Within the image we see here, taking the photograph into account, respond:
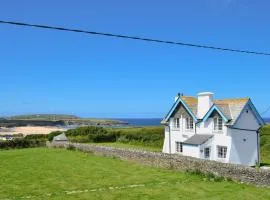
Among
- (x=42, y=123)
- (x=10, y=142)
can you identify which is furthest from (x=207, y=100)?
(x=42, y=123)

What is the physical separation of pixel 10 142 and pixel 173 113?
22.1 metres

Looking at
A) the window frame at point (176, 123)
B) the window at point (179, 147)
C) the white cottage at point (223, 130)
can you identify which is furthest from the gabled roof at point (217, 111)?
the window at point (179, 147)

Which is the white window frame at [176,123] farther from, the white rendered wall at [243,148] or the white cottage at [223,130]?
the white rendered wall at [243,148]

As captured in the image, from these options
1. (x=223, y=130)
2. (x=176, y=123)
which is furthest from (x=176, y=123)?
(x=223, y=130)

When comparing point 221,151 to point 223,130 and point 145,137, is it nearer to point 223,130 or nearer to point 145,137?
point 223,130

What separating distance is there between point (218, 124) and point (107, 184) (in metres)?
13.6

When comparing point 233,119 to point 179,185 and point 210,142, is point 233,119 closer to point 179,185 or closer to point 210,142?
point 210,142

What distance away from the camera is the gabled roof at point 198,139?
103 feet

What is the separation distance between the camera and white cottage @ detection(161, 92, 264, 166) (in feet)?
101

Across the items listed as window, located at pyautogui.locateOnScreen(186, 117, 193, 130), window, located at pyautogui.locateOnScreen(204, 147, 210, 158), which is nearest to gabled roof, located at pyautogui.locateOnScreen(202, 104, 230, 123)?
window, located at pyautogui.locateOnScreen(186, 117, 193, 130)

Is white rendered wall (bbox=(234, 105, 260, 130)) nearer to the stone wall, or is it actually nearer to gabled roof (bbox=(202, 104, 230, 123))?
gabled roof (bbox=(202, 104, 230, 123))

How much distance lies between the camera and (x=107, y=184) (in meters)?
20.9

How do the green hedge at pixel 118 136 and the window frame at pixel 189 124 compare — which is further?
the green hedge at pixel 118 136

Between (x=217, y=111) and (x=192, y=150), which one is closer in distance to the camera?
(x=217, y=111)
